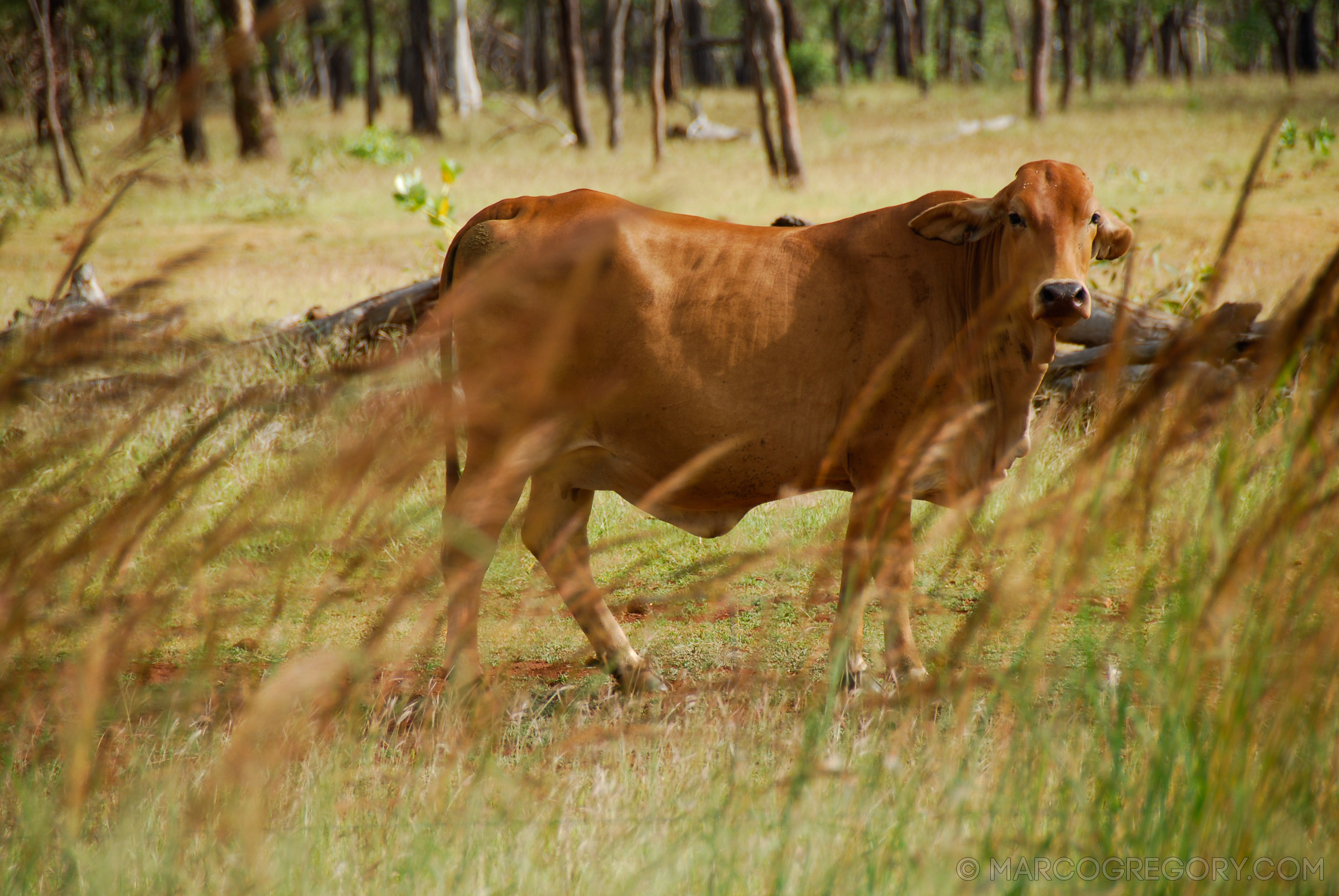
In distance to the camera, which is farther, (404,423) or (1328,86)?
(1328,86)

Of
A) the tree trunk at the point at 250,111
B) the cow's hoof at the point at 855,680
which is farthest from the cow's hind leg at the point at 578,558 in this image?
the tree trunk at the point at 250,111

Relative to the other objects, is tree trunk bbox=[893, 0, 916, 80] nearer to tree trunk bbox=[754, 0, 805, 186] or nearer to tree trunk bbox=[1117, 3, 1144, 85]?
tree trunk bbox=[1117, 3, 1144, 85]

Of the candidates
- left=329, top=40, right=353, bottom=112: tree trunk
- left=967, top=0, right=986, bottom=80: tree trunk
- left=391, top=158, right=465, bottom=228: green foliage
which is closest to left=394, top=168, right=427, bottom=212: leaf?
left=391, top=158, right=465, bottom=228: green foliage

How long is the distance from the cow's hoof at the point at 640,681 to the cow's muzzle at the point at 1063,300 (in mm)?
1794

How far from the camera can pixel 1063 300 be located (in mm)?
3271

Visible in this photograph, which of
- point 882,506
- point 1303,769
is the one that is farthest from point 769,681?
point 1303,769

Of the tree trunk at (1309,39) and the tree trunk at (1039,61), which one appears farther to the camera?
the tree trunk at (1309,39)

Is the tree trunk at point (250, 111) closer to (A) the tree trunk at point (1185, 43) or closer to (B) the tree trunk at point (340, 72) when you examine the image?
(B) the tree trunk at point (340, 72)

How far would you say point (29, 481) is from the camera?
1835 millimetres

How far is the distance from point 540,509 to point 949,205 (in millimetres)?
1894

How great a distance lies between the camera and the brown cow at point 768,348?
3.65 meters

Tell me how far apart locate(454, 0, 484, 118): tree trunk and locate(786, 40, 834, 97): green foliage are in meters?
10.3

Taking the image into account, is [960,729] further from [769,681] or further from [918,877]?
[769,681]

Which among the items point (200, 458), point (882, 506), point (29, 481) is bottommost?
point (200, 458)
